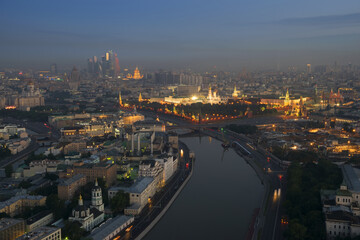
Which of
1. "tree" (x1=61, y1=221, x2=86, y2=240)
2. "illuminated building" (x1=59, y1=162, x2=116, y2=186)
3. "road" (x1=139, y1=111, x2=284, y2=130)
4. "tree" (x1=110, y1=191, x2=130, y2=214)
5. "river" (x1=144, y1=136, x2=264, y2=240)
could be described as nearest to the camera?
"tree" (x1=61, y1=221, x2=86, y2=240)

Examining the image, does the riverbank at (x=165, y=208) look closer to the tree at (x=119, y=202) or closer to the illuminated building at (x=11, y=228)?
the tree at (x=119, y=202)

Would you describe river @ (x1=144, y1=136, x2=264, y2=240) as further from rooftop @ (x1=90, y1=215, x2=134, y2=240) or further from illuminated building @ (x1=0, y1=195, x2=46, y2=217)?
illuminated building @ (x1=0, y1=195, x2=46, y2=217)

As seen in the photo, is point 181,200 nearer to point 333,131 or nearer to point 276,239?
point 276,239

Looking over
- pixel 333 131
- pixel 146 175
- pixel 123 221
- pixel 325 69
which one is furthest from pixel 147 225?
pixel 325 69

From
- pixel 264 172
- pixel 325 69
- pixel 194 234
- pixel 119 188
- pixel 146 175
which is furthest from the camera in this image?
pixel 325 69

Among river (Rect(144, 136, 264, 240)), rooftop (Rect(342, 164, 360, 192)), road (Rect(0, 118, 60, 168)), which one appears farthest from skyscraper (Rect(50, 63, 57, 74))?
rooftop (Rect(342, 164, 360, 192))

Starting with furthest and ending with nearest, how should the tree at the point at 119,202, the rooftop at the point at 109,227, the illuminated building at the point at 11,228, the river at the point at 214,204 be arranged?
the tree at the point at 119,202, the river at the point at 214,204, the rooftop at the point at 109,227, the illuminated building at the point at 11,228

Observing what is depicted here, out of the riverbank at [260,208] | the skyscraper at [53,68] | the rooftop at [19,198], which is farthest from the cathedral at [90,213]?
the skyscraper at [53,68]
